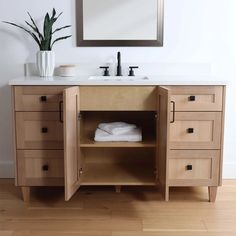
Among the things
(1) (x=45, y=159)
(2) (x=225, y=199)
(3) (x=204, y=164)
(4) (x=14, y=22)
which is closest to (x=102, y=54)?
(4) (x=14, y=22)

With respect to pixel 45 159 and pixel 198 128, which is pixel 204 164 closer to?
pixel 198 128

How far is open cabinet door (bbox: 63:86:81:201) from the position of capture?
1979 mm

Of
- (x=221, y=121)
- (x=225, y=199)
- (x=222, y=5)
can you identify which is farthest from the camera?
(x=222, y=5)

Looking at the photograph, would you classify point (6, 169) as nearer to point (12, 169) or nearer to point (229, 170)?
point (12, 169)

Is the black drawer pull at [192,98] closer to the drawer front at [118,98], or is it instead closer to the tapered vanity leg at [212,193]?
the drawer front at [118,98]

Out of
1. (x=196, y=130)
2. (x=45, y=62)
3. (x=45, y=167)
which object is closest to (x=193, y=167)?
(x=196, y=130)

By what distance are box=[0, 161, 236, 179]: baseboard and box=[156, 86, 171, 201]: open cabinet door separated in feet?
2.67

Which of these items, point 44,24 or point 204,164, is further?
point 44,24

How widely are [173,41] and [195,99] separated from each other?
2.20 feet

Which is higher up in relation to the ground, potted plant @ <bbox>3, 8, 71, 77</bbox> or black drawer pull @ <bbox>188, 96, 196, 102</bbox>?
potted plant @ <bbox>3, 8, 71, 77</bbox>

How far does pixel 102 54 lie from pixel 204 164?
3.52ft

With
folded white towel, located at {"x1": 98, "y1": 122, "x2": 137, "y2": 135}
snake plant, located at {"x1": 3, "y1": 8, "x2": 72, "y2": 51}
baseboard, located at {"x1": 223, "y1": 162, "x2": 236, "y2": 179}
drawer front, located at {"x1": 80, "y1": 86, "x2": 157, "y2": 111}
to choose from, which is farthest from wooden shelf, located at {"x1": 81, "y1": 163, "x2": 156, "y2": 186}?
snake plant, located at {"x1": 3, "y1": 8, "x2": 72, "y2": 51}

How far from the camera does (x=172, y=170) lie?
222cm

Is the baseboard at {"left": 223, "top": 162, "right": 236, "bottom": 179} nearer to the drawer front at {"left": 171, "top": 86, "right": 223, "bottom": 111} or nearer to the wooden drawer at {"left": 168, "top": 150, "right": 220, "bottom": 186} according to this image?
the wooden drawer at {"left": 168, "top": 150, "right": 220, "bottom": 186}
